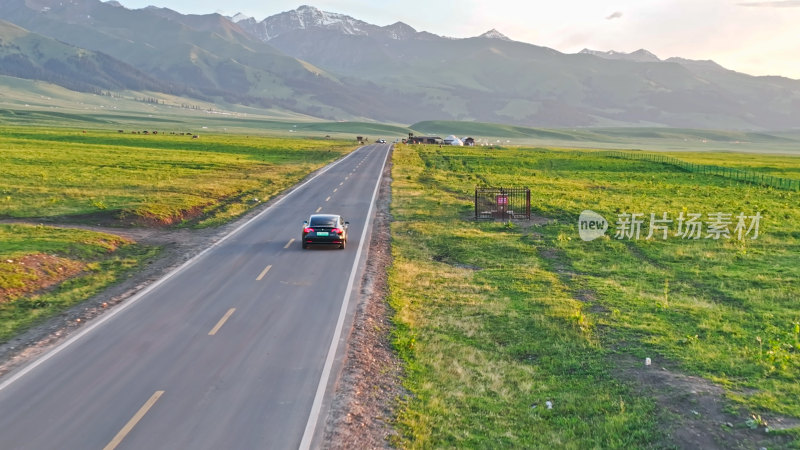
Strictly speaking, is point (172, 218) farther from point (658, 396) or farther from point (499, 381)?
point (658, 396)

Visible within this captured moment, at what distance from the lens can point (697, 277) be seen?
2388cm

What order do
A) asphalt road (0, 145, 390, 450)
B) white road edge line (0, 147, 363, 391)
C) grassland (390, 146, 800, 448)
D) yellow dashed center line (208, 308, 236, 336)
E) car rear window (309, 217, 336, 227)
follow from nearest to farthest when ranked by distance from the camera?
asphalt road (0, 145, 390, 450), grassland (390, 146, 800, 448), white road edge line (0, 147, 363, 391), yellow dashed center line (208, 308, 236, 336), car rear window (309, 217, 336, 227)

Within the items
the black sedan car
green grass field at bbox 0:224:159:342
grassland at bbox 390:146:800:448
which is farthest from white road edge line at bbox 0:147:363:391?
grassland at bbox 390:146:800:448

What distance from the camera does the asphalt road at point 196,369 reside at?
11.0 m

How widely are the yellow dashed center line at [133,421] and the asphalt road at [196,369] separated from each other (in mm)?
20

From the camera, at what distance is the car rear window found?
27633 mm

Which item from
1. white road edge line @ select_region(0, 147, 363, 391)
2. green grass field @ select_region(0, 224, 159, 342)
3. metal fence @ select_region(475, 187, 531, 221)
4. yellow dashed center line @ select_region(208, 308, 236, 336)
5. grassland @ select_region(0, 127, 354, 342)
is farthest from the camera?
metal fence @ select_region(475, 187, 531, 221)

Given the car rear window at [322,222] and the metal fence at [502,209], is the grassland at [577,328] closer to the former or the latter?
the metal fence at [502,209]

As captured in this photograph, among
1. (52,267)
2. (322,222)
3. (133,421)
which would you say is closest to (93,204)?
(52,267)

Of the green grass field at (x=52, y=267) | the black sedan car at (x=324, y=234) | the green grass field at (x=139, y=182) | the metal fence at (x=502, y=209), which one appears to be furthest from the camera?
the metal fence at (x=502, y=209)

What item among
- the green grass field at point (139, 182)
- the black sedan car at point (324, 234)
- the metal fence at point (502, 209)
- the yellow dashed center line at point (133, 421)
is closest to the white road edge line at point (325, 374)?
the black sedan car at point (324, 234)

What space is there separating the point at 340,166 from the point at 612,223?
45171 millimetres

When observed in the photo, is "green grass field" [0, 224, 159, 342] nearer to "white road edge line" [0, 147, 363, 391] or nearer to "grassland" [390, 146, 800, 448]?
"white road edge line" [0, 147, 363, 391]

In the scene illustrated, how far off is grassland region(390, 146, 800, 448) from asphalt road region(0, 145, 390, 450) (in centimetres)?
239
